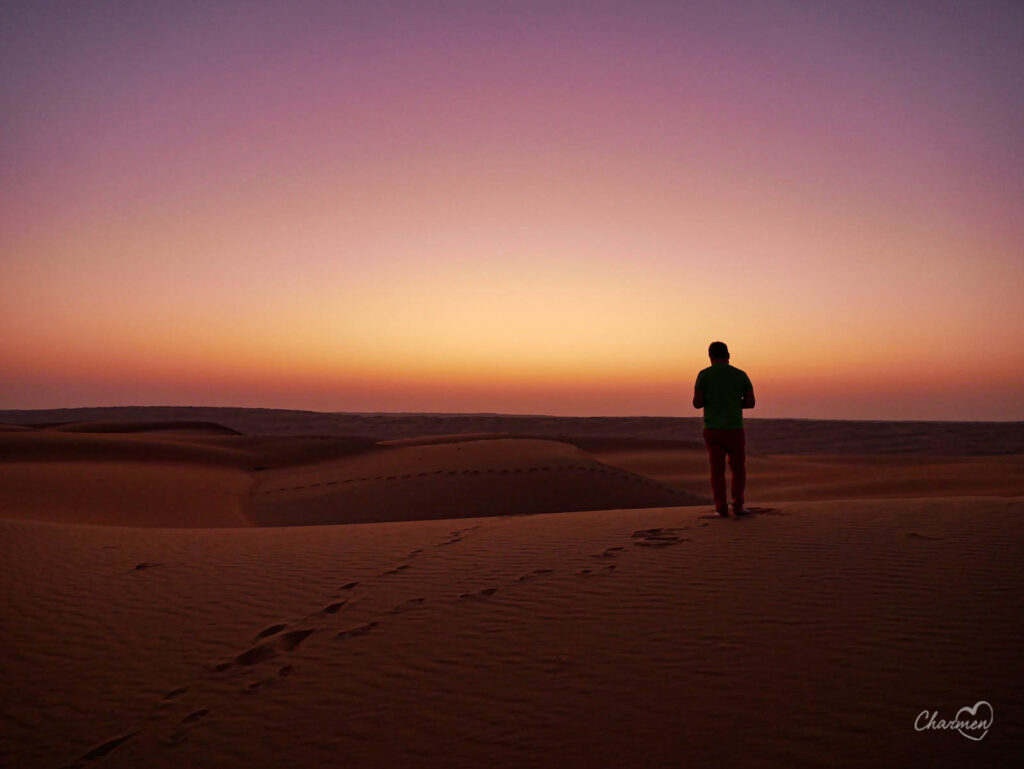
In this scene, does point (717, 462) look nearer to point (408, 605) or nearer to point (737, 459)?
point (737, 459)

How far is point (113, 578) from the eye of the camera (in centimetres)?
727

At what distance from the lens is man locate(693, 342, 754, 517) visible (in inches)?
328

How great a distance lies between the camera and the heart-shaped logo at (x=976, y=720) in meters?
3.53

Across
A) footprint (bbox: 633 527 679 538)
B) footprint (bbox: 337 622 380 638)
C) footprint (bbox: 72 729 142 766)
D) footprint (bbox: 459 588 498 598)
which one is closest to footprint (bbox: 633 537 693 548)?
footprint (bbox: 633 527 679 538)

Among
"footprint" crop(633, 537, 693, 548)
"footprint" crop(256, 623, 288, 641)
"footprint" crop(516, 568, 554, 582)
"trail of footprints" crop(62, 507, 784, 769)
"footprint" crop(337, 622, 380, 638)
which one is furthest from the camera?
"footprint" crop(633, 537, 693, 548)

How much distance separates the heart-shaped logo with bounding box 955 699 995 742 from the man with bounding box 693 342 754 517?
461 centimetres

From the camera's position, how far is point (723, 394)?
8.34 meters

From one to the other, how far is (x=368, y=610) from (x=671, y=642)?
2.36 metres

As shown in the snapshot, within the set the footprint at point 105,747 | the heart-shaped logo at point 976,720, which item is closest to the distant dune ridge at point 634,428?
the heart-shaped logo at point 976,720

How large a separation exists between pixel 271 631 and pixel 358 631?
2.26 feet

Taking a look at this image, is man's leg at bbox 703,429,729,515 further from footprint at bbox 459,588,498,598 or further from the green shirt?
footprint at bbox 459,588,498,598

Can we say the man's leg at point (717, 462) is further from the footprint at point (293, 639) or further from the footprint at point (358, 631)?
the footprint at point (293, 639)

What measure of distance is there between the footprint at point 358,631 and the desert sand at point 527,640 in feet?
0.07

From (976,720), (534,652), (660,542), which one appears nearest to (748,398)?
(660,542)
